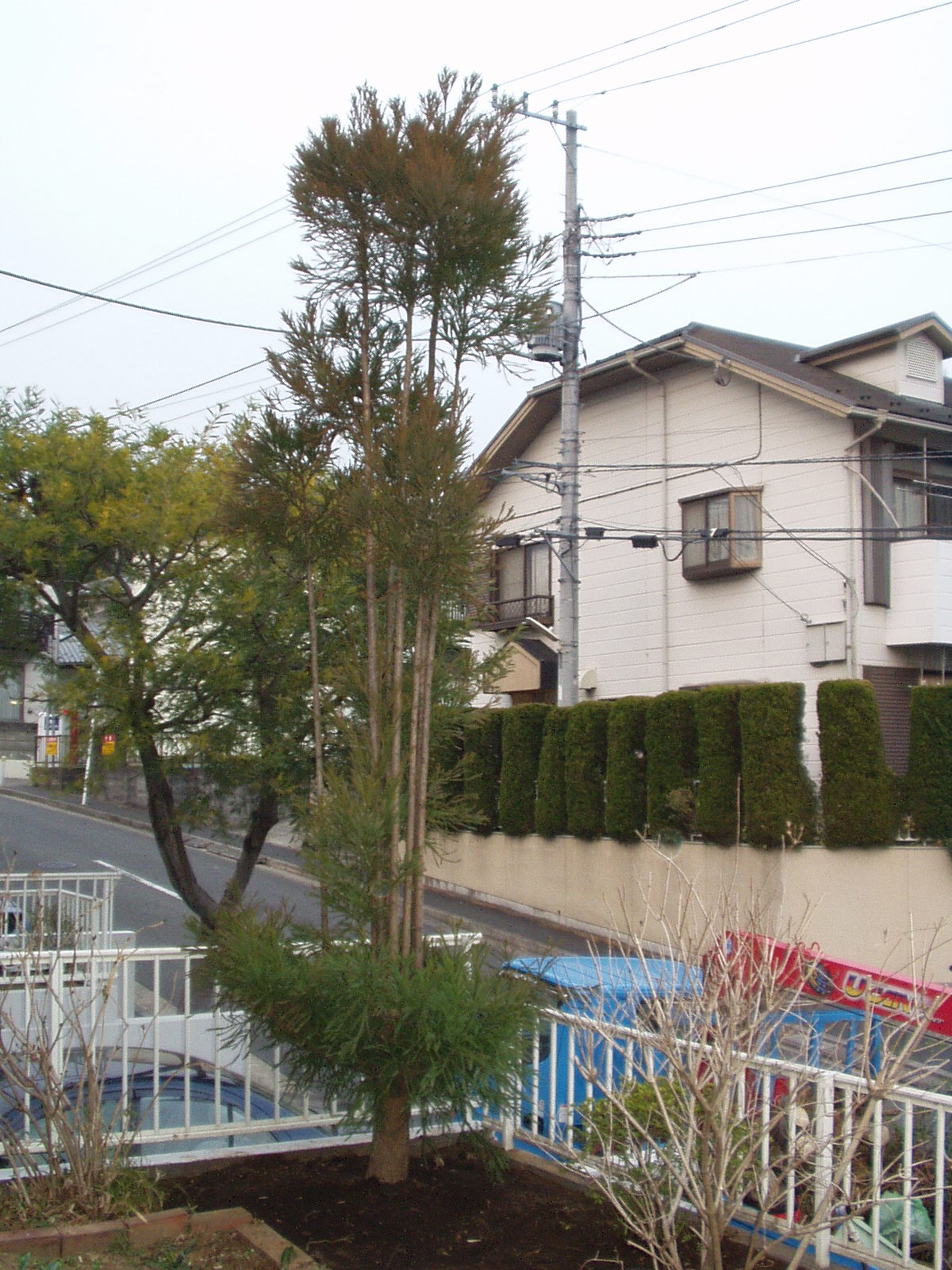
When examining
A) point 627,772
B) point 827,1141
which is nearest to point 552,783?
point 627,772

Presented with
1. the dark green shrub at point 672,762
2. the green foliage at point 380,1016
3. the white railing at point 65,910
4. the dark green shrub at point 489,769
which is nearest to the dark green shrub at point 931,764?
the dark green shrub at point 672,762

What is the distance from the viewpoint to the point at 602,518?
21094 mm

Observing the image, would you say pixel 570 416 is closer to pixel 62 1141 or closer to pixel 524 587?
pixel 524 587

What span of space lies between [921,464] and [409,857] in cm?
1504

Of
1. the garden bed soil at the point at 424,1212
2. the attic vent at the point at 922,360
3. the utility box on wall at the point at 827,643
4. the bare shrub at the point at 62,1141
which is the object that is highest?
the attic vent at the point at 922,360

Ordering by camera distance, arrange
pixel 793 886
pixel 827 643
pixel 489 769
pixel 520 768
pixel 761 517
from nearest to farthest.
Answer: pixel 793 886
pixel 827 643
pixel 761 517
pixel 520 768
pixel 489 769

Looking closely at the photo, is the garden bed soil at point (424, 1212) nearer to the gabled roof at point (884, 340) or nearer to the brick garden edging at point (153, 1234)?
the brick garden edging at point (153, 1234)

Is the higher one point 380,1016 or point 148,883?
point 380,1016

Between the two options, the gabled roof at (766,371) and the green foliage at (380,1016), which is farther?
the gabled roof at (766,371)

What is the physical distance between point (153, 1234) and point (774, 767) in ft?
39.0

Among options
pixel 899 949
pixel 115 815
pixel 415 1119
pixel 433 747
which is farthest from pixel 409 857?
pixel 115 815

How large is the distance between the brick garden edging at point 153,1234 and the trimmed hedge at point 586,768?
13250 millimetres

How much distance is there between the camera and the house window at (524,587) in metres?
22.3

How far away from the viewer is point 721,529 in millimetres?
17469
